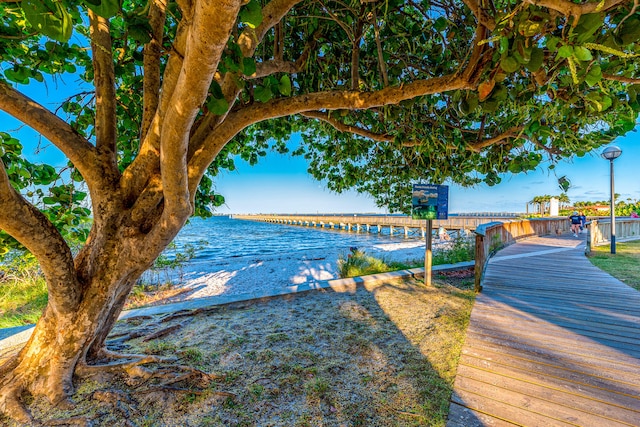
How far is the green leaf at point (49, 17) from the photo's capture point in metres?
0.93

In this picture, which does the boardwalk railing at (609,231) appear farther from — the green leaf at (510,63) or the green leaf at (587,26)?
the green leaf at (587,26)

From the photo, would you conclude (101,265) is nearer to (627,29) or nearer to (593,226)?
(627,29)

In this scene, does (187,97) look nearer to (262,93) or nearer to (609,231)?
(262,93)

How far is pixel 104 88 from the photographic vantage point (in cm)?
237

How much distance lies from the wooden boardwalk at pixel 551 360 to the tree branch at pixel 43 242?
10.5ft

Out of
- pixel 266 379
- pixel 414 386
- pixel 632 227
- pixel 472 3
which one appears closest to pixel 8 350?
pixel 266 379

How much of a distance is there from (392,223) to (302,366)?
A: 38963 millimetres

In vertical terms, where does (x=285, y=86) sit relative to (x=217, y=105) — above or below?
above

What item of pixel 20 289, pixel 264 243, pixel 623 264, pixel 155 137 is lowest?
pixel 264 243

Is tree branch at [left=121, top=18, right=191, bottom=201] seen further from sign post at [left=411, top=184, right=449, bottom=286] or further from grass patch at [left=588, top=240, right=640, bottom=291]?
grass patch at [left=588, top=240, right=640, bottom=291]

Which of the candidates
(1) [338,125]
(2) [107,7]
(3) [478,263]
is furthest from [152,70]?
(3) [478,263]

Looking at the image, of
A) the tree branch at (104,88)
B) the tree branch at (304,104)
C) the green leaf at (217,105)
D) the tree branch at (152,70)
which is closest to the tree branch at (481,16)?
the tree branch at (304,104)

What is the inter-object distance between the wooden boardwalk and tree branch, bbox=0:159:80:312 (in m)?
3.20

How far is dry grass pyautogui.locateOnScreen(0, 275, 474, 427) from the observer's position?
2102 millimetres
